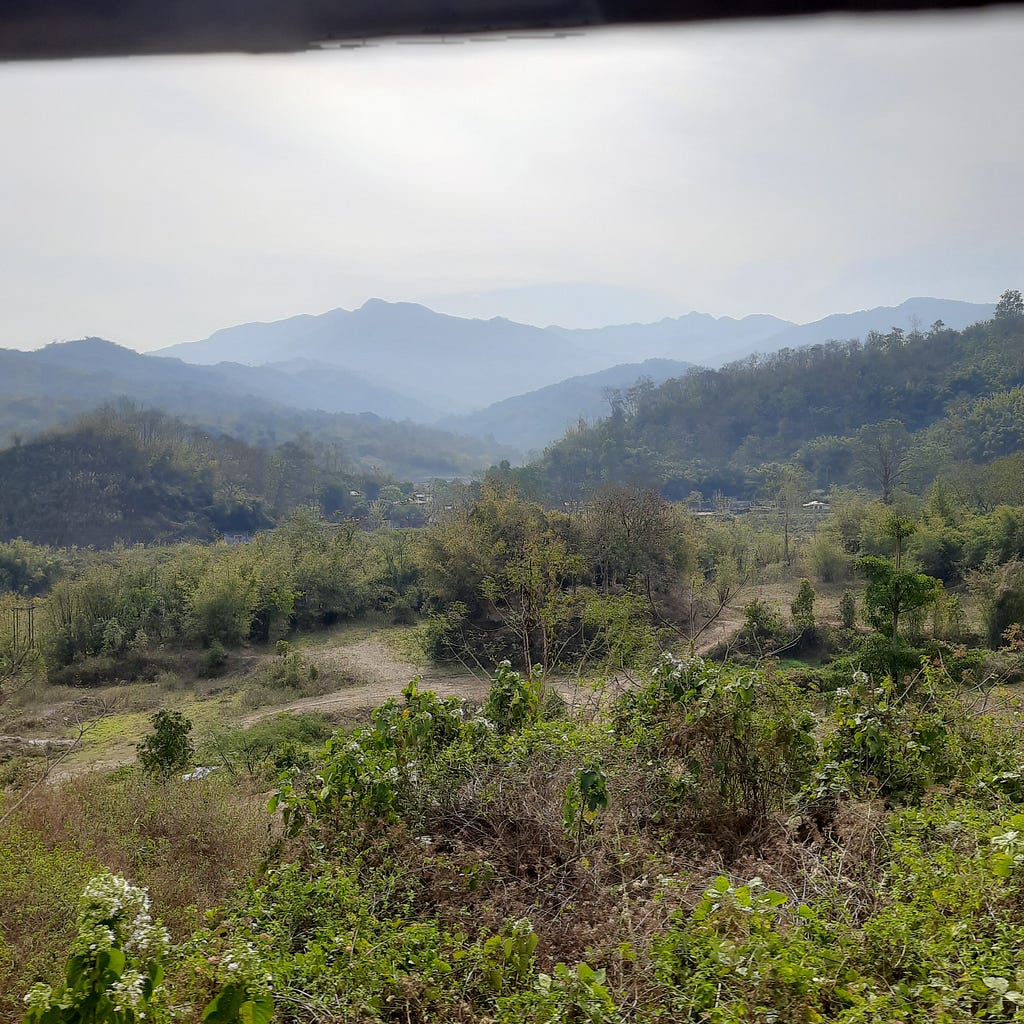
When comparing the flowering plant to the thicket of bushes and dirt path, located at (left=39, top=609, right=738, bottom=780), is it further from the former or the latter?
dirt path, located at (left=39, top=609, right=738, bottom=780)

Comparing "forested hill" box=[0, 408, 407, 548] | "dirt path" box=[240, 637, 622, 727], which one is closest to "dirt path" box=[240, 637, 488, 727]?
"dirt path" box=[240, 637, 622, 727]

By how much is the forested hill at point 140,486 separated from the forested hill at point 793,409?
64.7 feet

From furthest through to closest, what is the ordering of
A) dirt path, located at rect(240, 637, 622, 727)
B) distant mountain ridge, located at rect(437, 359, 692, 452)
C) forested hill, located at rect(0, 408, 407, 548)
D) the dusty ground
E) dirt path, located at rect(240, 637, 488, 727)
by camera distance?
distant mountain ridge, located at rect(437, 359, 692, 452) → forested hill, located at rect(0, 408, 407, 548) → dirt path, located at rect(240, 637, 488, 727) → dirt path, located at rect(240, 637, 622, 727) → the dusty ground

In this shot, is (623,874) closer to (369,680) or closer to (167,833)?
(167,833)

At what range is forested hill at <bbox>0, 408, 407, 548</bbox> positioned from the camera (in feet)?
152

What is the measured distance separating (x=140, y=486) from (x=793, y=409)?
51.5m

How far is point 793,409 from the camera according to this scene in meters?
62.2

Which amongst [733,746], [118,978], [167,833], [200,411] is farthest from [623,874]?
[200,411]

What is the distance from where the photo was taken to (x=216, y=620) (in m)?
20.7

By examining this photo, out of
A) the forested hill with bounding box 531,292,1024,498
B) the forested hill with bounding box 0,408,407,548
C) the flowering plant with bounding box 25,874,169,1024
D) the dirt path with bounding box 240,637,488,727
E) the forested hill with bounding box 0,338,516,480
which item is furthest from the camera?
the forested hill with bounding box 0,338,516,480

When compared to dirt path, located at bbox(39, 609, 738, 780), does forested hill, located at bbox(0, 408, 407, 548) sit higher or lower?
higher

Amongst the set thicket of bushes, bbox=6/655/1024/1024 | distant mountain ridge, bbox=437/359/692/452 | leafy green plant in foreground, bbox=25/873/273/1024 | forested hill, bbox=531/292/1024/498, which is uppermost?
distant mountain ridge, bbox=437/359/692/452

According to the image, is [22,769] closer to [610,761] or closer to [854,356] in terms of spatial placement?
[610,761]

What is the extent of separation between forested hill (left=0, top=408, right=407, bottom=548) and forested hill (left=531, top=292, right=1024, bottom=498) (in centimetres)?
1972
